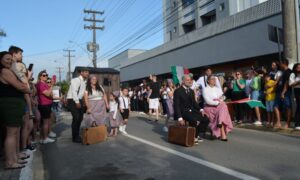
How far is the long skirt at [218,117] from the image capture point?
8.68 meters

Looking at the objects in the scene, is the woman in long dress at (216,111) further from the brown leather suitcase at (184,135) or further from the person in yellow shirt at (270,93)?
the person in yellow shirt at (270,93)

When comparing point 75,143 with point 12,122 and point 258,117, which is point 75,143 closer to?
point 12,122

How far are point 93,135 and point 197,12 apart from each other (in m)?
33.9

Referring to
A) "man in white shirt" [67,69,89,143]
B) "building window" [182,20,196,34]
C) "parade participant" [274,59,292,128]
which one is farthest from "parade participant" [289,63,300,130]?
"building window" [182,20,196,34]

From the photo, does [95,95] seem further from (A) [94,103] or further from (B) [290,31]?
(B) [290,31]

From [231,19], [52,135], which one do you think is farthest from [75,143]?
[231,19]

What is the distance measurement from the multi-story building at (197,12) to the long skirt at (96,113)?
24.2 m

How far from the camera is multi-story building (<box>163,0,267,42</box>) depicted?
33.4 m

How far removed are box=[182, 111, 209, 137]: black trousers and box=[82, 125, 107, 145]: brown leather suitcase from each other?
216 centimetres

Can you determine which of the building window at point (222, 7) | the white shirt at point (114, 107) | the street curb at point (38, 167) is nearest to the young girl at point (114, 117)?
the white shirt at point (114, 107)

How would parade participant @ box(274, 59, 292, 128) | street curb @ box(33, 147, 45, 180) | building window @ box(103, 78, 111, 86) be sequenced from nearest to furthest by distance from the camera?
street curb @ box(33, 147, 45, 180), parade participant @ box(274, 59, 292, 128), building window @ box(103, 78, 111, 86)

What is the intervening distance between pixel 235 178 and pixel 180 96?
3624mm

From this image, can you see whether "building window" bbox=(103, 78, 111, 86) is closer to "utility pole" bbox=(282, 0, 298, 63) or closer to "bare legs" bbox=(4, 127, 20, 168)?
"utility pole" bbox=(282, 0, 298, 63)

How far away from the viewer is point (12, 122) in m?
5.85
